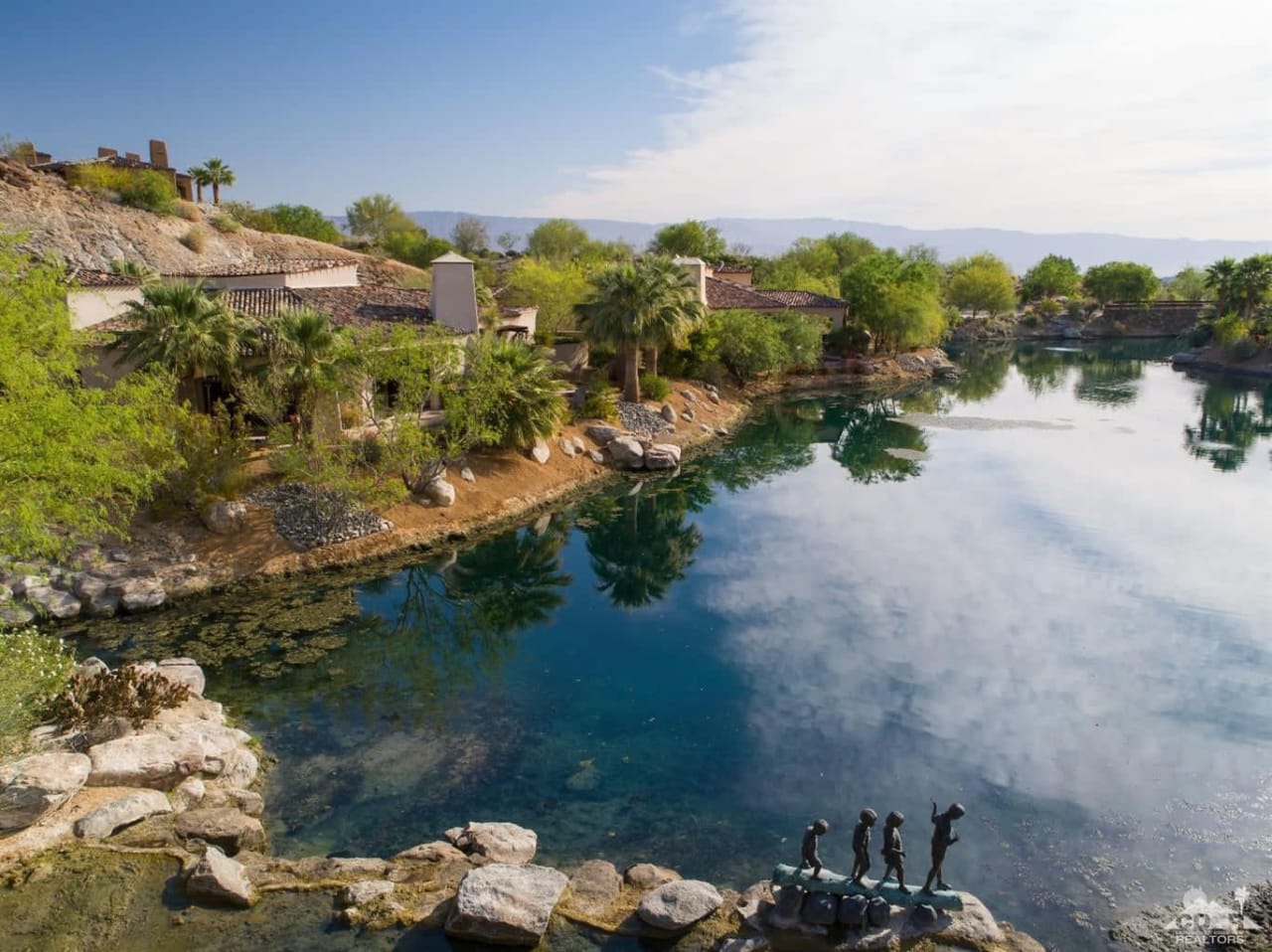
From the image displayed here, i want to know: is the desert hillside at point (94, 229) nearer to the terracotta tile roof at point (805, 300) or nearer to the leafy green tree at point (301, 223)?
the leafy green tree at point (301, 223)

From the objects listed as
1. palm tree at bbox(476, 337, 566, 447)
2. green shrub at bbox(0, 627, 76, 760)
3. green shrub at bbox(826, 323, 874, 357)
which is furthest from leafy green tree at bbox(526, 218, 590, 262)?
green shrub at bbox(0, 627, 76, 760)

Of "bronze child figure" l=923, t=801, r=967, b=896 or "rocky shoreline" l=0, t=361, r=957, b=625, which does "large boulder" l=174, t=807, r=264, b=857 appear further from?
"bronze child figure" l=923, t=801, r=967, b=896

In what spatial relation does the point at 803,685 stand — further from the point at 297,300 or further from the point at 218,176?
the point at 218,176

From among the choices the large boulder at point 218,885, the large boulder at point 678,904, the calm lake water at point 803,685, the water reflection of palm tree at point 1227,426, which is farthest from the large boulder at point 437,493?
the water reflection of palm tree at point 1227,426

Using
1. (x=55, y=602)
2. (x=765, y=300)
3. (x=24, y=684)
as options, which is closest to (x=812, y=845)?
(x=24, y=684)

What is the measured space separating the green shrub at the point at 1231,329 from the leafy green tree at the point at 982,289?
102 ft

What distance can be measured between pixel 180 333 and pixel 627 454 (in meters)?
20.4

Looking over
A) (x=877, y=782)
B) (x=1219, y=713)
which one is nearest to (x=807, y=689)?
(x=877, y=782)

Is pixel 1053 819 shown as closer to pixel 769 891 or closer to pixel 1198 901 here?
pixel 1198 901

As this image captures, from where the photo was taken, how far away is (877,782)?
16.8 metres

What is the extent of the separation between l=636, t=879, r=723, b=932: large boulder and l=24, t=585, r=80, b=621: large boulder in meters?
19.1

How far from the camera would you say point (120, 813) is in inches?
→ 548

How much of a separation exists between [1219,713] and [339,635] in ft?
72.7

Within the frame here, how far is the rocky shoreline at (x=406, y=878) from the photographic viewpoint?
475 inches
